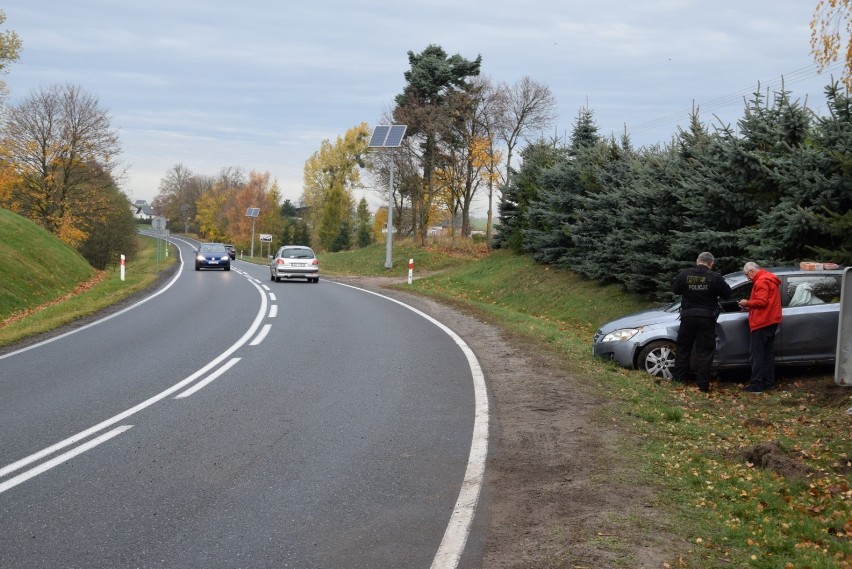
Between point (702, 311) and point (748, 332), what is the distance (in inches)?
36.3

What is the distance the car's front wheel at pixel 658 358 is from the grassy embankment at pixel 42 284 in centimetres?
1103

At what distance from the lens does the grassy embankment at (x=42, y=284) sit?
19.2 metres

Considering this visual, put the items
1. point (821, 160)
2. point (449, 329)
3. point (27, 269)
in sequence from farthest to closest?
point (27, 269), point (449, 329), point (821, 160)

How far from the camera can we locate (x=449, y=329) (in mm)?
16500

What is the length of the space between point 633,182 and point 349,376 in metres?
11.5

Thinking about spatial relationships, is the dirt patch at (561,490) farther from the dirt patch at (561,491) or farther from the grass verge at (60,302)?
the grass verge at (60,302)

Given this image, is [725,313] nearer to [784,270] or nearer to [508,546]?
[784,270]

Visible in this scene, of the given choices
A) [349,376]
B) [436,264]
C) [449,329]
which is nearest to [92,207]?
[436,264]

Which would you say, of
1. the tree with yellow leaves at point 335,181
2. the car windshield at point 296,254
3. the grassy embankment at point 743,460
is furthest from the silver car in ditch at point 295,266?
the tree with yellow leaves at point 335,181

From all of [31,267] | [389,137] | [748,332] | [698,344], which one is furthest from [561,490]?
[389,137]

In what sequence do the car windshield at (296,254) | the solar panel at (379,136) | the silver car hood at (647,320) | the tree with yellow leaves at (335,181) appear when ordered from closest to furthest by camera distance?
the silver car hood at (647,320), the car windshield at (296,254), the solar panel at (379,136), the tree with yellow leaves at (335,181)

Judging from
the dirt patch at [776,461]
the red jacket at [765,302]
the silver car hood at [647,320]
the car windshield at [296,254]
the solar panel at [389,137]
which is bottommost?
the dirt patch at [776,461]

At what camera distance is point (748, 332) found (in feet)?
35.9

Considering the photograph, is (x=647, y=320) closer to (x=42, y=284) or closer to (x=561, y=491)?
(x=561, y=491)
